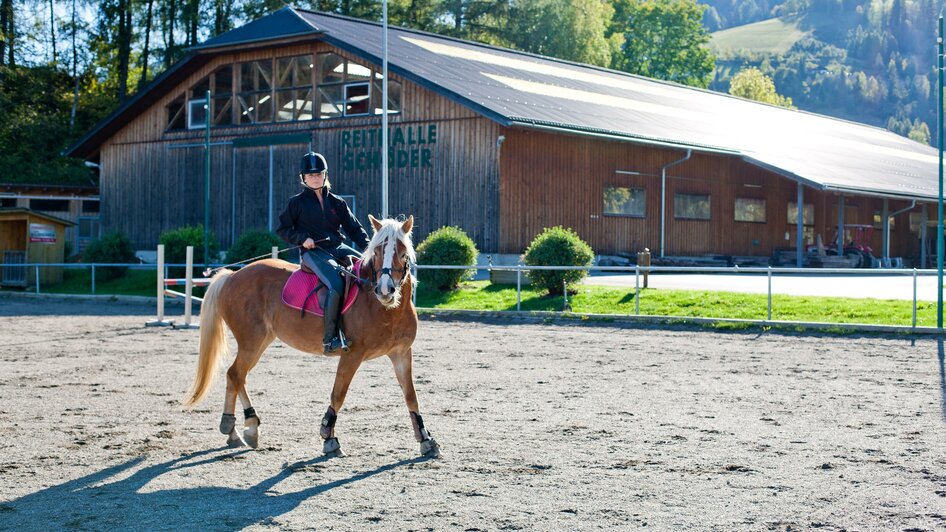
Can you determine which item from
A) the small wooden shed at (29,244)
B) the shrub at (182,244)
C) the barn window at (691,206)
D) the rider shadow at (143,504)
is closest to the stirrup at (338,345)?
the rider shadow at (143,504)

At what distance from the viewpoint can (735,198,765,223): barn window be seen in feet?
129

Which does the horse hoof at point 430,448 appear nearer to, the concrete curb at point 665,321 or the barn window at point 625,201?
the concrete curb at point 665,321

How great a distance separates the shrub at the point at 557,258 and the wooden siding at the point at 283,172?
6636 mm

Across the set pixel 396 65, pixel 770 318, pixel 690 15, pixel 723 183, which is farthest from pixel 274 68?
pixel 690 15

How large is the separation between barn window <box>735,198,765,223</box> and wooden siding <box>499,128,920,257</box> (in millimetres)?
185

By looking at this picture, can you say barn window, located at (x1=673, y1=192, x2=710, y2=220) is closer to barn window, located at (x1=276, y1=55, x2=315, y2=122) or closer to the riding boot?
barn window, located at (x1=276, y1=55, x2=315, y2=122)

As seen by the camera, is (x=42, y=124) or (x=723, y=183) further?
(x=42, y=124)

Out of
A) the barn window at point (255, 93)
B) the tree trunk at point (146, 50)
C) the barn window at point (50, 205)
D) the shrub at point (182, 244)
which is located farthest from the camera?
the tree trunk at point (146, 50)

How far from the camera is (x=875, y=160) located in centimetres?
4794

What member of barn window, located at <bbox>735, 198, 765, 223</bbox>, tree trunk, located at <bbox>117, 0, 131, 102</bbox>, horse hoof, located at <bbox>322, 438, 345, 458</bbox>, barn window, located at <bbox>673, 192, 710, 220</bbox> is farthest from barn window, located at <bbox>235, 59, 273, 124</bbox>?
horse hoof, located at <bbox>322, 438, 345, 458</bbox>

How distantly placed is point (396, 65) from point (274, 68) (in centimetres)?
705

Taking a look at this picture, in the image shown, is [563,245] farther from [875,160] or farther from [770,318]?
[875,160]

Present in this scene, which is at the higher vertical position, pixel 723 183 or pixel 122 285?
pixel 723 183

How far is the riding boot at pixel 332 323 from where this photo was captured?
28.8ft
